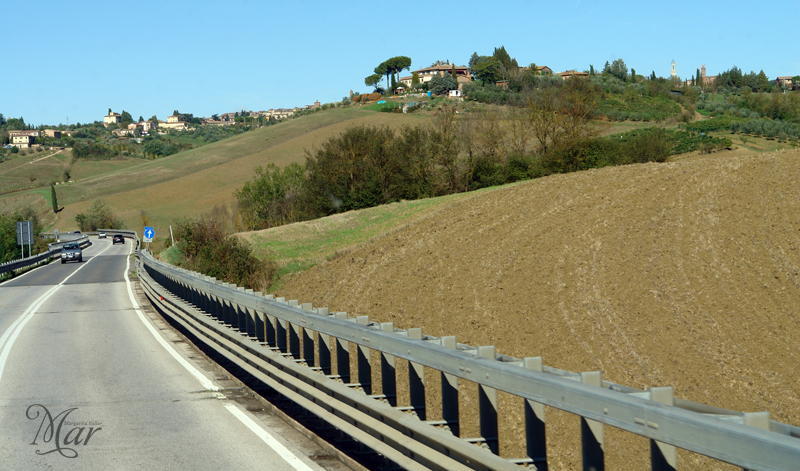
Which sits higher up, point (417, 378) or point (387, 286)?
point (417, 378)

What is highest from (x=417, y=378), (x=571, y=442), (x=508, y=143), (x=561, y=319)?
(x=508, y=143)

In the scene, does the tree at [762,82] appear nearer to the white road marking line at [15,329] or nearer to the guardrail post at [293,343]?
the white road marking line at [15,329]

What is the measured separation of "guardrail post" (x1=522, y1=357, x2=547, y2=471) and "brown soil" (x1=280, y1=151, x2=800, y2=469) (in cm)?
740

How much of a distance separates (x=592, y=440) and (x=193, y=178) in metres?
137

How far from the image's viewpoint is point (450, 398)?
5414 millimetres

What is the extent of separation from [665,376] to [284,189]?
226 ft

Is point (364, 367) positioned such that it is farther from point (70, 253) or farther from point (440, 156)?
point (440, 156)

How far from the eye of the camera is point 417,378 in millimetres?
5898

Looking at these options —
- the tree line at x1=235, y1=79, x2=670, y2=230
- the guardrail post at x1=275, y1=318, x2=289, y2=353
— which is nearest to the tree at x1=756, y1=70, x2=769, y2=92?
the tree line at x1=235, y1=79, x2=670, y2=230

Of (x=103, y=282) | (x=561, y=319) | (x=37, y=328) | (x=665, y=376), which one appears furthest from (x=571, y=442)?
(x=103, y=282)

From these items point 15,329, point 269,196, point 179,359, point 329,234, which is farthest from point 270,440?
point 269,196

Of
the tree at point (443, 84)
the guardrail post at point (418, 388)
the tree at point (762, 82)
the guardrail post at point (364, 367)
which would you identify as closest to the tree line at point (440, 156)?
the guardrail post at point (364, 367)

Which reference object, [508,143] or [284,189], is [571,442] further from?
[284,189]

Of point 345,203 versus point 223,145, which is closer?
point 345,203
